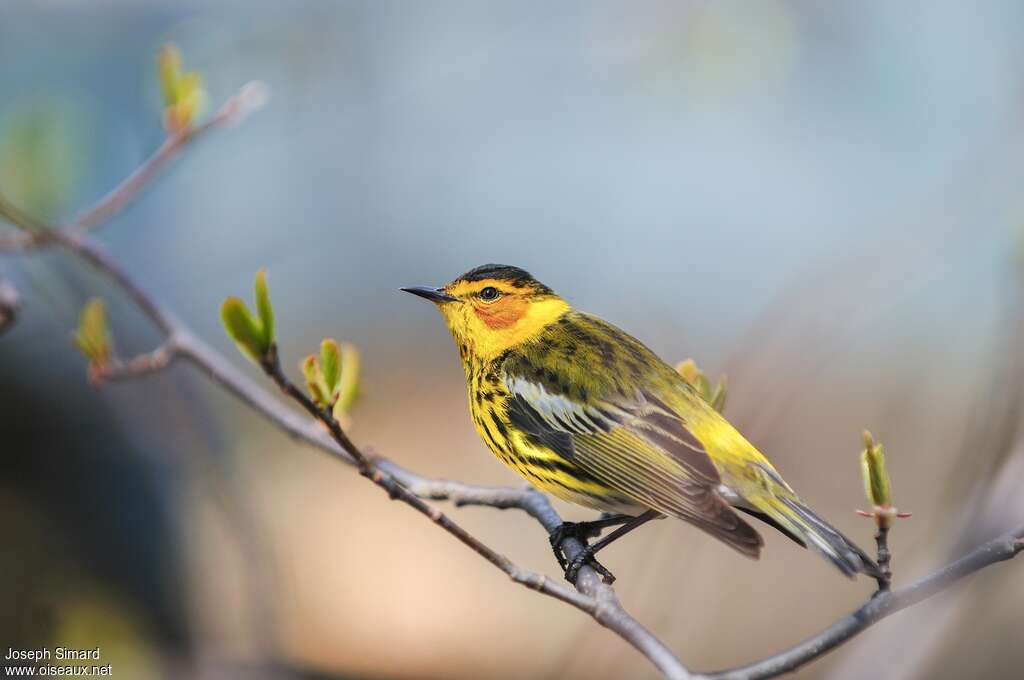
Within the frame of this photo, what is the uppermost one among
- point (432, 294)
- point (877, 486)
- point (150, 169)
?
point (150, 169)

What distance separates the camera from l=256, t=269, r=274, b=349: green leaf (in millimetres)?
1062

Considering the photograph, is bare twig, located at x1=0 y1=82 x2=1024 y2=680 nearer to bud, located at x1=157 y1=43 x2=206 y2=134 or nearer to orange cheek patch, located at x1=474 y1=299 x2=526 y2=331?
bud, located at x1=157 y1=43 x2=206 y2=134

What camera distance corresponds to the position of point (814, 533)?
1.40 metres

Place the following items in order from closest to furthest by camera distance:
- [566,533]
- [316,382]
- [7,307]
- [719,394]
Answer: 1. [316,382]
2. [7,307]
3. [719,394]
4. [566,533]

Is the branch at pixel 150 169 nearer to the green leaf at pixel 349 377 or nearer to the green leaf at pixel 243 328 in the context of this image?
the green leaf at pixel 349 377

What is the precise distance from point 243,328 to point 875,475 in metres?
0.65

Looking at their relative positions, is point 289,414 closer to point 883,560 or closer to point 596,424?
point 596,424

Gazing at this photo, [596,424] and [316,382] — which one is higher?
[316,382]

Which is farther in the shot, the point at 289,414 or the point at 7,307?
the point at 289,414

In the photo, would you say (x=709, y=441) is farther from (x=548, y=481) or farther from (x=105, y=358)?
(x=105, y=358)

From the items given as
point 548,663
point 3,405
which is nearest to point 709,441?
point 548,663

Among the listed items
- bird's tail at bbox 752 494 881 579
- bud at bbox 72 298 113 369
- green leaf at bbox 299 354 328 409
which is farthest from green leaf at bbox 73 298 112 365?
bird's tail at bbox 752 494 881 579

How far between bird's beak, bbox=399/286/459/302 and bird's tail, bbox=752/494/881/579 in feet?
1.92

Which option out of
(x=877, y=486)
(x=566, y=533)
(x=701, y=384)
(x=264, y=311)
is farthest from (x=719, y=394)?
(x=264, y=311)
